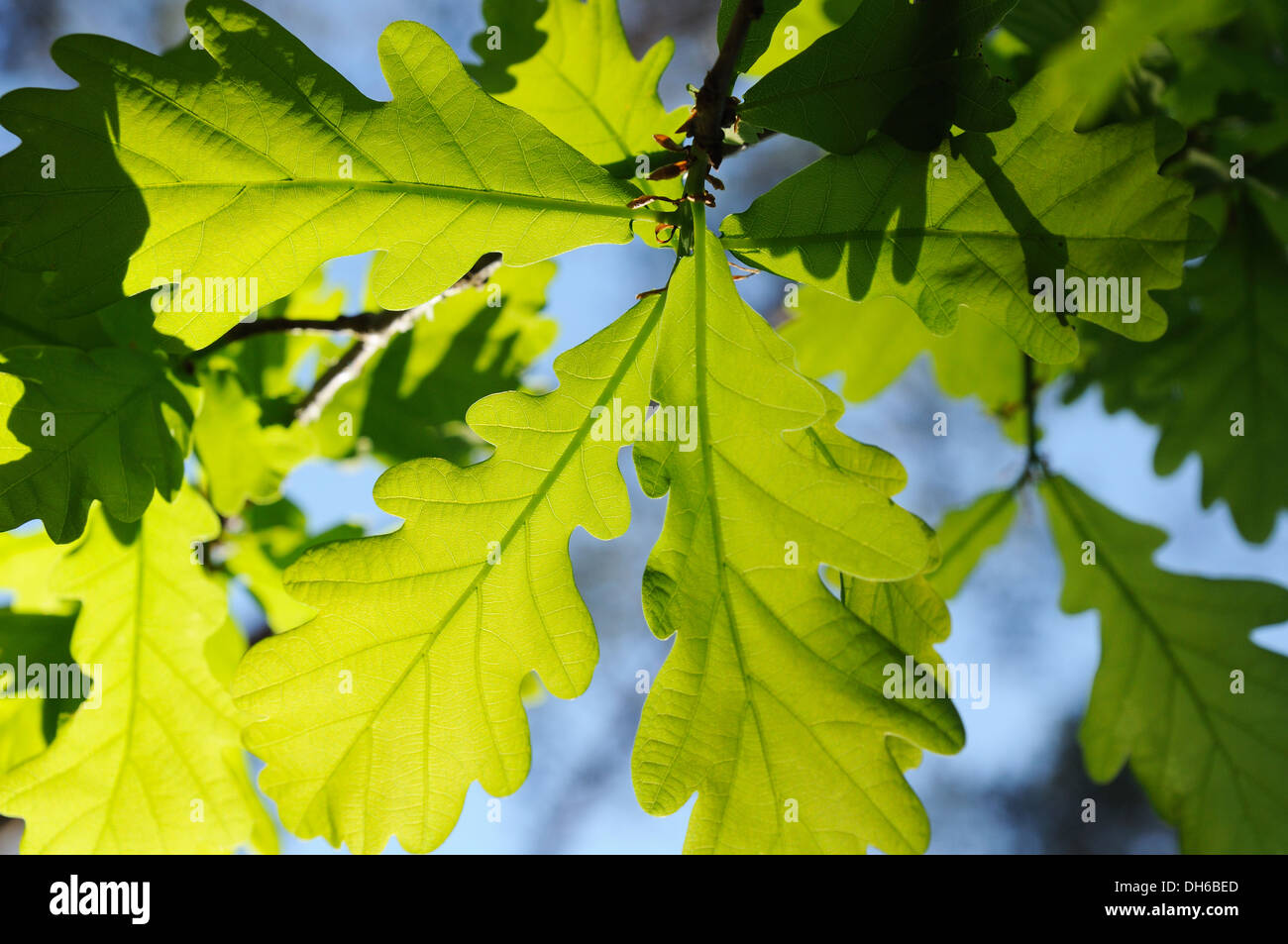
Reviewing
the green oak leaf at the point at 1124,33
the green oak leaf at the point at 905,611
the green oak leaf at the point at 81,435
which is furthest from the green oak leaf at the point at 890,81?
the green oak leaf at the point at 81,435

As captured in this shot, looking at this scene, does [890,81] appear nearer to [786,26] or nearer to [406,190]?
[786,26]

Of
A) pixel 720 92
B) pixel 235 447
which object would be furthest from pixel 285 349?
pixel 720 92

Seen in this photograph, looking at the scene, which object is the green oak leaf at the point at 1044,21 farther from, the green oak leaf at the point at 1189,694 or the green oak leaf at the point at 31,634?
the green oak leaf at the point at 31,634

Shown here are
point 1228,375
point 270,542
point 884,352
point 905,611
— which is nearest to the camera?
point 905,611

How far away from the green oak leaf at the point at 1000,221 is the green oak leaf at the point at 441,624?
18cm

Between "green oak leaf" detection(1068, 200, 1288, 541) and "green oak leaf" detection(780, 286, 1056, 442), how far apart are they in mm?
208

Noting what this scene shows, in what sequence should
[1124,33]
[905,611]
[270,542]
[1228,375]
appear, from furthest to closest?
[1228,375] < [270,542] < [905,611] < [1124,33]

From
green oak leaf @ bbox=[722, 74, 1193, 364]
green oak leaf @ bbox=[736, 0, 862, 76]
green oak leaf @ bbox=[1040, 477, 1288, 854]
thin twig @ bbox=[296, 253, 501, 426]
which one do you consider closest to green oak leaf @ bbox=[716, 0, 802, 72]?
green oak leaf @ bbox=[736, 0, 862, 76]

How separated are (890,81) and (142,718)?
1.10 metres

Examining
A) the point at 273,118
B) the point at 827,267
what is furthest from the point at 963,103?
the point at 273,118

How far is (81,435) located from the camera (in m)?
0.80

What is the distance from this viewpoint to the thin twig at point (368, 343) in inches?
39.6

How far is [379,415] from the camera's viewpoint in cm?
130

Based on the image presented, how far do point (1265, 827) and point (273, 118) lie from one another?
1.49 meters
